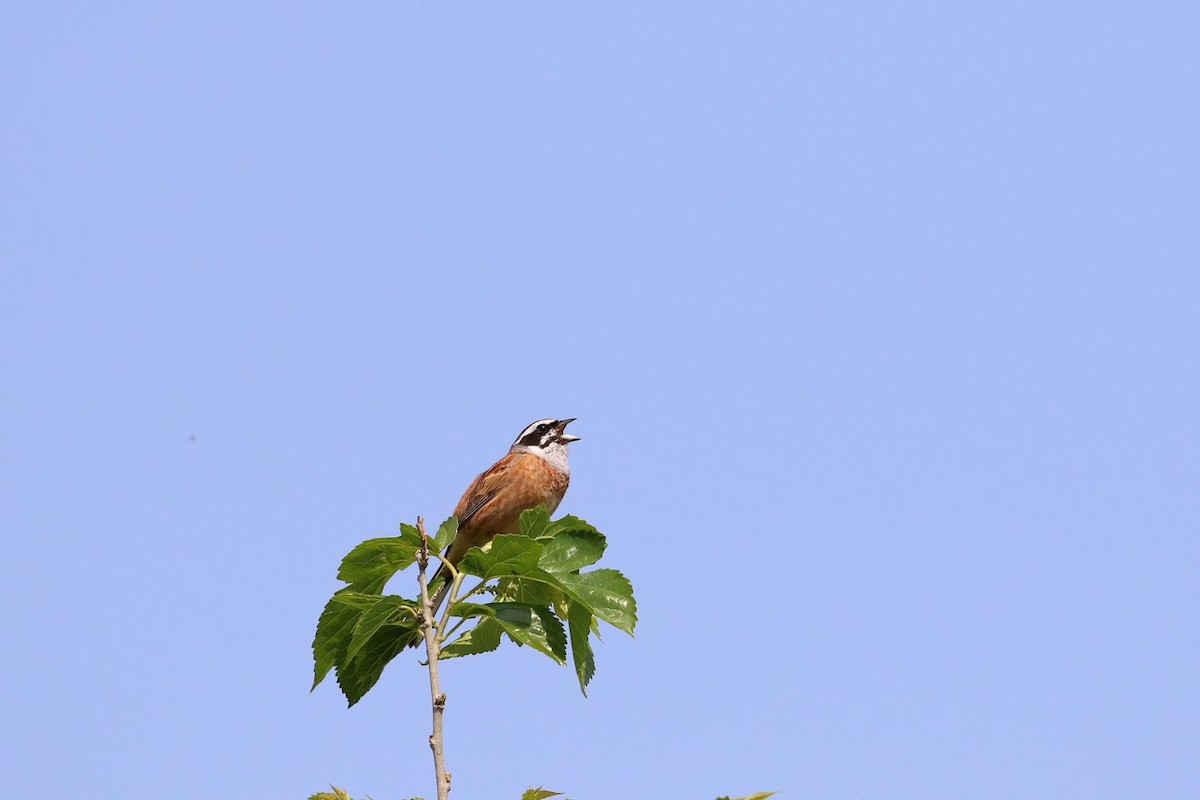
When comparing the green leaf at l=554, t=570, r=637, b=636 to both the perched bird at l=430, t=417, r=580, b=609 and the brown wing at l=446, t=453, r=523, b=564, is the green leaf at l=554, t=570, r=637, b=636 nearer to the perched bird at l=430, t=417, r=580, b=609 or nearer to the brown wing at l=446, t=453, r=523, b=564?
the perched bird at l=430, t=417, r=580, b=609

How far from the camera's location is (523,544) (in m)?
4.83

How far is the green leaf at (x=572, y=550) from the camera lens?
4.90 metres

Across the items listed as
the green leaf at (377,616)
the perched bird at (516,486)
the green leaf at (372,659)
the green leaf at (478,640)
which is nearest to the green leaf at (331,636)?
the green leaf at (372,659)

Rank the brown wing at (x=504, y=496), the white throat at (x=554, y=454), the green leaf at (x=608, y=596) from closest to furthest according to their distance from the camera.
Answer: the green leaf at (x=608, y=596), the brown wing at (x=504, y=496), the white throat at (x=554, y=454)

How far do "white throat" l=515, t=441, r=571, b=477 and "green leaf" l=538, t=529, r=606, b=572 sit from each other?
17.3ft

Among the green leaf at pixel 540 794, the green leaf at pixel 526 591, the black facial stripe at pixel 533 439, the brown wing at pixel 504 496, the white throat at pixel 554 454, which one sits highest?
the black facial stripe at pixel 533 439

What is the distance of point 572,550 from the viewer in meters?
4.96

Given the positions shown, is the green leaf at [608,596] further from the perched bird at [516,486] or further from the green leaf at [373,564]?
the perched bird at [516,486]

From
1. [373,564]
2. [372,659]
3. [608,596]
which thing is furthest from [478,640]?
[608,596]

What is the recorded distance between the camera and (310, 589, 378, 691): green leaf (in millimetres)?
5066

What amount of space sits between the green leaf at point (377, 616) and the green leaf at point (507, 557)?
31cm

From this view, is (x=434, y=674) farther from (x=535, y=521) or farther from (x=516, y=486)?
(x=516, y=486)

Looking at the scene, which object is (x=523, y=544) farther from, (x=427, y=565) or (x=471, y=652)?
(x=471, y=652)

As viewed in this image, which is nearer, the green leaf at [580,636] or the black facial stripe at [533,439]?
the green leaf at [580,636]
